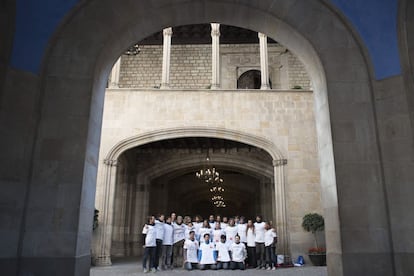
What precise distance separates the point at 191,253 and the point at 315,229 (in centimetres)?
445

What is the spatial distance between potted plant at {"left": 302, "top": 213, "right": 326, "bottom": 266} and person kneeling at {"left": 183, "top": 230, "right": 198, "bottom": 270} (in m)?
3.73

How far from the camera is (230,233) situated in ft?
34.0

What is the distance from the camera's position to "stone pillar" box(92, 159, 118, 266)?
11.5 meters

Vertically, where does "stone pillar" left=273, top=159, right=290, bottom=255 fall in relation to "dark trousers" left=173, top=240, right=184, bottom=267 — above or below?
above

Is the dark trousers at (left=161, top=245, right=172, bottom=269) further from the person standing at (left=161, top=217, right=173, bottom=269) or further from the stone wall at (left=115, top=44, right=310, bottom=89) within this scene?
the stone wall at (left=115, top=44, right=310, bottom=89)

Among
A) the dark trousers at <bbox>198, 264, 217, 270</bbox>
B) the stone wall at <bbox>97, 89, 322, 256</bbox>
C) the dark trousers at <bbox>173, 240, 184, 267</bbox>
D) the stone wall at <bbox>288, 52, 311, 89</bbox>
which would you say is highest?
the stone wall at <bbox>288, 52, 311, 89</bbox>

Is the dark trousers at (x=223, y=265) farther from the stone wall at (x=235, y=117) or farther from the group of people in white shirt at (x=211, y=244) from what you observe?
the stone wall at (x=235, y=117)

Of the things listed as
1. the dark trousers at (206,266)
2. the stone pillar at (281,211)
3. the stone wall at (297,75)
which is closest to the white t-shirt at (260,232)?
the dark trousers at (206,266)

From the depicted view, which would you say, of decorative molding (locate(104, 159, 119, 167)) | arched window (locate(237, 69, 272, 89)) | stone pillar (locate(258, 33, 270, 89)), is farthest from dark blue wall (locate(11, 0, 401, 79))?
arched window (locate(237, 69, 272, 89))

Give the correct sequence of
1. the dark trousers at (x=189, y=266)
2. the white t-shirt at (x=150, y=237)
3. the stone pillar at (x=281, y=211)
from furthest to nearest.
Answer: the stone pillar at (x=281, y=211) → the dark trousers at (x=189, y=266) → the white t-shirt at (x=150, y=237)

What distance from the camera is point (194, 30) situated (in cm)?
1778

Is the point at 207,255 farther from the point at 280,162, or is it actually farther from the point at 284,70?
the point at 284,70

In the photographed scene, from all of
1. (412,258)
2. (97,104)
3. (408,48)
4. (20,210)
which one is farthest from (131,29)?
(412,258)

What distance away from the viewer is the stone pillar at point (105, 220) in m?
11.5
